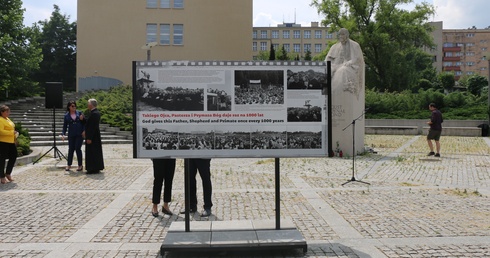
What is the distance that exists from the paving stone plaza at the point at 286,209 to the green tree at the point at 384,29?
34.0 meters

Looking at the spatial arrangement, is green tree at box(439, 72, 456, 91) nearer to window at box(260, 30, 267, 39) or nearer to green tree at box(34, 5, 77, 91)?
green tree at box(34, 5, 77, 91)

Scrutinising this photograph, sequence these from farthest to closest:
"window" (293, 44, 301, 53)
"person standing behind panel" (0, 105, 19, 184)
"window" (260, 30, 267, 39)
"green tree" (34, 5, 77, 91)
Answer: "window" (260, 30, 267, 39) < "window" (293, 44, 301, 53) < "green tree" (34, 5, 77, 91) < "person standing behind panel" (0, 105, 19, 184)

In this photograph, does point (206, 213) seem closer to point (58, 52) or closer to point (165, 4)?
point (165, 4)

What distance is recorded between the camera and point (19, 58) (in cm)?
A: 3075

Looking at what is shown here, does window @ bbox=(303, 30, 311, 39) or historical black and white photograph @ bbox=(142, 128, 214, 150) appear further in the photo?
window @ bbox=(303, 30, 311, 39)

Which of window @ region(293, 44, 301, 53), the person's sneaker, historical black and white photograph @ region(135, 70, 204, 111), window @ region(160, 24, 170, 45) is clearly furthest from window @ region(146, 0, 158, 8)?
window @ region(293, 44, 301, 53)

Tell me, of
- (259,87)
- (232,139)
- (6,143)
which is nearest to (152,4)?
(6,143)

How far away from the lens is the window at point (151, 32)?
47.1m

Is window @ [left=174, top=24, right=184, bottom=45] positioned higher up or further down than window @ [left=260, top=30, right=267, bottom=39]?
further down

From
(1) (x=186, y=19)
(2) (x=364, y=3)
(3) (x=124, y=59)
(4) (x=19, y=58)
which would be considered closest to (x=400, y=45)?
(2) (x=364, y=3)

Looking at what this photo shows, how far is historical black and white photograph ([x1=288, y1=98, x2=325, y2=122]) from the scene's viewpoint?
5.47 m

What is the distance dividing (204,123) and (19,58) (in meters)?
29.0

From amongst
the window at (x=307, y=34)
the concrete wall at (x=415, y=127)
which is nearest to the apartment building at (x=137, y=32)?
the concrete wall at (x=415, y=127)

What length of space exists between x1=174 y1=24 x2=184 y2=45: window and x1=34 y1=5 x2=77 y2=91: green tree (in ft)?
68.1
